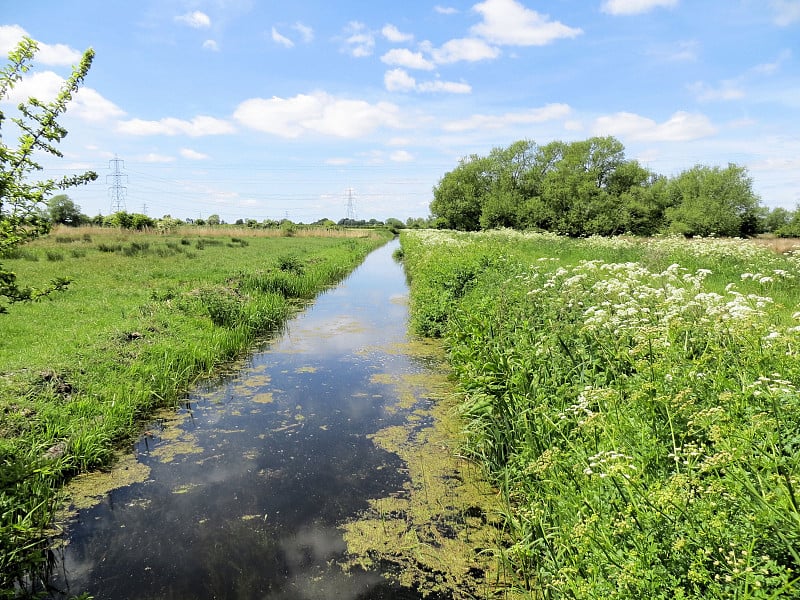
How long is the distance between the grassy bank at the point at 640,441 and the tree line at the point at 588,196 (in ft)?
163

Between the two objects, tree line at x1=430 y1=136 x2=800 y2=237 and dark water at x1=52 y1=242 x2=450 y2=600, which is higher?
tree line at x1=430 y1=136 x2=800 y2=237

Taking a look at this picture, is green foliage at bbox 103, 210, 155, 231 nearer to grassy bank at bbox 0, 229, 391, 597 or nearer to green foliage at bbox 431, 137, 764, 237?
grassy bank at bbox 0, 229, 391, 597

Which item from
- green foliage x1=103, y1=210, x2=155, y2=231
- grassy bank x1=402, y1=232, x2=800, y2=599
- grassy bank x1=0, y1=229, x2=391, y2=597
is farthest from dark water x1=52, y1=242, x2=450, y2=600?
green foliage x1=103, y1=210, x2=155, y2=231

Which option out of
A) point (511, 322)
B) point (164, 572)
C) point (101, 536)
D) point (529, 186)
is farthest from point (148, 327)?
point (529, 186)

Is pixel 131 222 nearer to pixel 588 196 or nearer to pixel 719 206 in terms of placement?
pixel 588 196

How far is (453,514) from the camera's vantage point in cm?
488

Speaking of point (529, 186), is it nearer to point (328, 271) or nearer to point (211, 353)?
point (328, 271)

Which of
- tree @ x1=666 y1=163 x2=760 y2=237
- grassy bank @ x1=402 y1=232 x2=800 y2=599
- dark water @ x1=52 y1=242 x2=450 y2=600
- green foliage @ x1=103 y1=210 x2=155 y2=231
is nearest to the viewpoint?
grassy bank @ x1=402 y1=232 x2=800 y2=599

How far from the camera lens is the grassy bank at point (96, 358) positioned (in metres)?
4.68

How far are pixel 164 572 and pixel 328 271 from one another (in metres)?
20.5

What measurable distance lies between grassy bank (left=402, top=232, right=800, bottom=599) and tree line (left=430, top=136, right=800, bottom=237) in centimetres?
4956

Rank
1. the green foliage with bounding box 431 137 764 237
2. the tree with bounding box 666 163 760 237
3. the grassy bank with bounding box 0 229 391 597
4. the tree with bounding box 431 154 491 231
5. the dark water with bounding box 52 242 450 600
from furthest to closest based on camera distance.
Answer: the tree with bounding box 431 154 491 231 < the tree with bounding box 666 163 760 237 < the green foliage with bounding box 431 137 764 237 < the grassy bank with bounding box 0 229 391 597 < the dark water with bounding box 52 242 450 600

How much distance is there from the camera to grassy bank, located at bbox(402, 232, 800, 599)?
2266mm

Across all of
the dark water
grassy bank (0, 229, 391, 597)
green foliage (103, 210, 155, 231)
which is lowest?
the dark water
